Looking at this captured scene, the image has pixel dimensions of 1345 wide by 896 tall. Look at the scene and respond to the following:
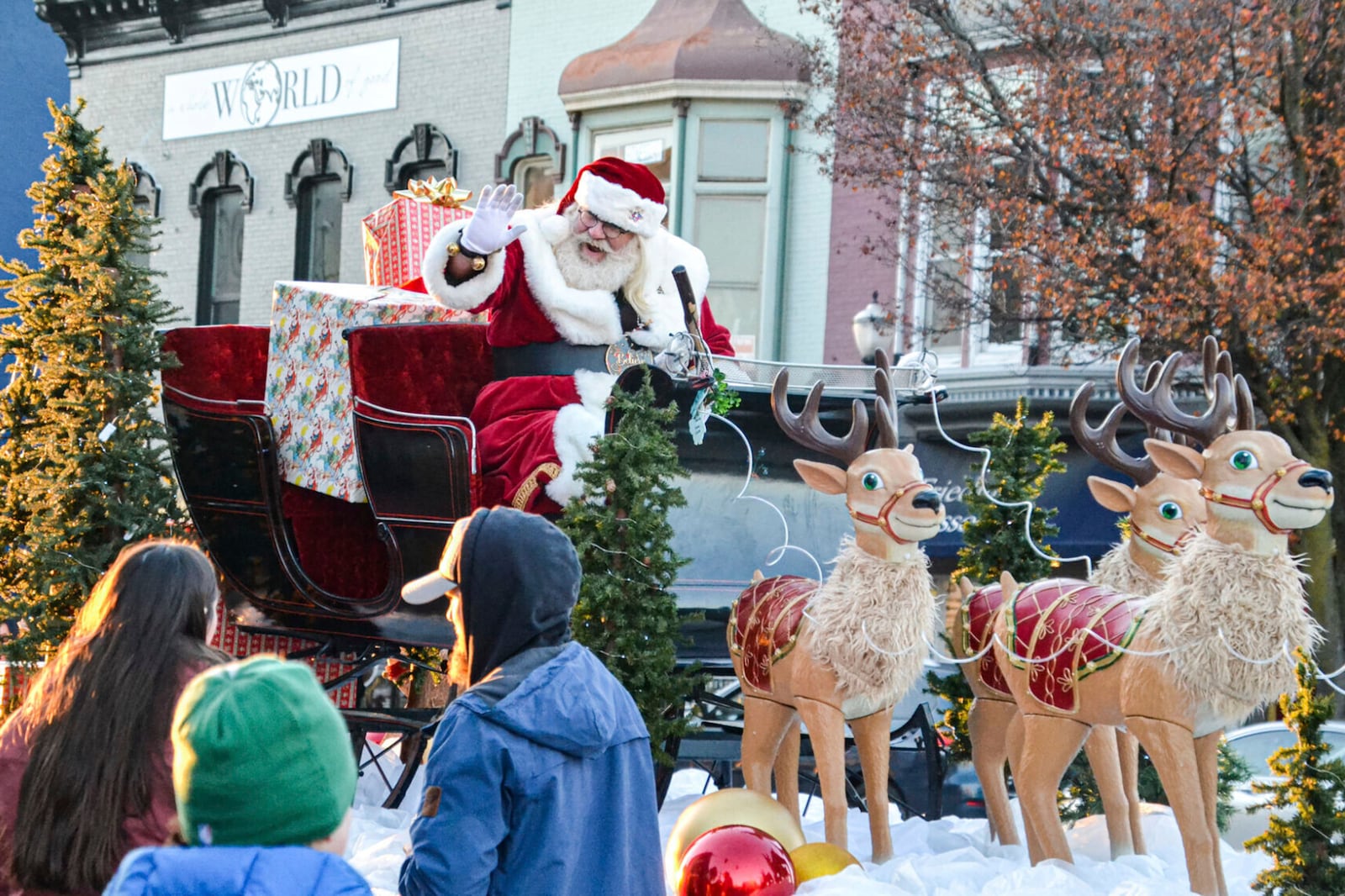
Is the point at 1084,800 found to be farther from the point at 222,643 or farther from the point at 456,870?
the point at 456,870

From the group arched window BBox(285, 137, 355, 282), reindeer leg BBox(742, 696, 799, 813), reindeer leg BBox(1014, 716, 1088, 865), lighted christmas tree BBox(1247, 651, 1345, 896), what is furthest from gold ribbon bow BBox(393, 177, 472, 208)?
arched window BBox(285, 137, 355, 282)

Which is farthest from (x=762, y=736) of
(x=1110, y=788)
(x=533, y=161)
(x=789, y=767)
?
(x=533, y=161)

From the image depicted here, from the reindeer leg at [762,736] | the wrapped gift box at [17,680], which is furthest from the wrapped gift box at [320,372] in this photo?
the reindeer leg at [762,736]

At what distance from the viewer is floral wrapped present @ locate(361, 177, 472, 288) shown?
28.8ft

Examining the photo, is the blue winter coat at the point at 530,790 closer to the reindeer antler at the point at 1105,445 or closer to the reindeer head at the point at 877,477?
the reindeer head at the point at 877,477

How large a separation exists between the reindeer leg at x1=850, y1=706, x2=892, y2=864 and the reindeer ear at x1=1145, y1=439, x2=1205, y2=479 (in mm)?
1350

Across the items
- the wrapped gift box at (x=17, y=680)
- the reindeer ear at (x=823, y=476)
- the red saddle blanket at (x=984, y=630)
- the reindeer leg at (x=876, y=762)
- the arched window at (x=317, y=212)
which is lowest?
the wrapped gift box at (x=17, y=680)

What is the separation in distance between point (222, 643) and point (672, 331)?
3145 millimetres

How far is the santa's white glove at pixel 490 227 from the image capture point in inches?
260

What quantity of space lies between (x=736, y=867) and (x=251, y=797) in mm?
3130

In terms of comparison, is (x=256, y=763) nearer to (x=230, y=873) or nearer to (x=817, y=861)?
(x=230, y=873)

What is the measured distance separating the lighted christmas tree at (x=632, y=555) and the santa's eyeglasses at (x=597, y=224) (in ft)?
3.33

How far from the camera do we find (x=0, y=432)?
8.30 metres

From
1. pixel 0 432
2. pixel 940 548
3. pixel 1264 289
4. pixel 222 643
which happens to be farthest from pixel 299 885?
pixel 940 548
